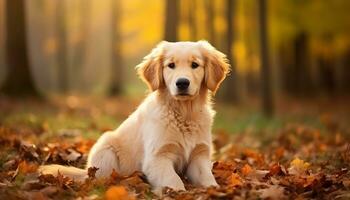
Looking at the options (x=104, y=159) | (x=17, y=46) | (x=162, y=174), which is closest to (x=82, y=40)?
(x=17, y=46)

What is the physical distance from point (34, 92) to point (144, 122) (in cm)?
1103

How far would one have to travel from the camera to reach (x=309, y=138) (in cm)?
1077

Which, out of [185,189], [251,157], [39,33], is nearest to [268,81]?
[251,157]

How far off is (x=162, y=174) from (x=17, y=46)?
12545 millimetres

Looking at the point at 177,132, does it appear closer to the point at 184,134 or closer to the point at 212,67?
the point at 184,134

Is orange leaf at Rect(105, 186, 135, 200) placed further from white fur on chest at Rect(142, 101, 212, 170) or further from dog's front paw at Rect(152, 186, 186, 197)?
white fur on chest at Rect(142, 101, 212, 170)

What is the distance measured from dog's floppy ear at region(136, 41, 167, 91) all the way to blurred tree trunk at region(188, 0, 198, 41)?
62.1 ft

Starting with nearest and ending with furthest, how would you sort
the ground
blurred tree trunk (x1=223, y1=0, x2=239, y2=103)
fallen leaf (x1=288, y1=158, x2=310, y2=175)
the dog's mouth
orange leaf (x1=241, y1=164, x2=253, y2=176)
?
1. the ground
2. the dog's mouth
3. orange leaf (x1=241, y1=164, x2=253, y2=176)
4. fallen leaf (x1=288, y1=158, x2=310, y2=175)
5. blurred tree trunk (x1=223, y1=0, x2=239, y2=103)

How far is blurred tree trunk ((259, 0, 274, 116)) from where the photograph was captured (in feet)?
53.0

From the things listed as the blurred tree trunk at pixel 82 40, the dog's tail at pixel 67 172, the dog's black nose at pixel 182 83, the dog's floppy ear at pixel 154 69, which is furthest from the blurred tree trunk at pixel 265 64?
the blurred tree trunk at pixel 82 40

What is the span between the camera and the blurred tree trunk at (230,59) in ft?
67.6

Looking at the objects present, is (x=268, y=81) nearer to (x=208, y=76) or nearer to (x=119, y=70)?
(x=208, y=76)

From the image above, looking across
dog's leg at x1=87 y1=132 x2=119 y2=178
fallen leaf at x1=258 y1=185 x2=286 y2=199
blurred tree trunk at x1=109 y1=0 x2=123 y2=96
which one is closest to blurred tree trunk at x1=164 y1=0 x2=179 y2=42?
dog's leg at x1=87 y1=132 x2=119 y2=178

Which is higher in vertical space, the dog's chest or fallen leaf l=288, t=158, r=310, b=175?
the dog's chest
